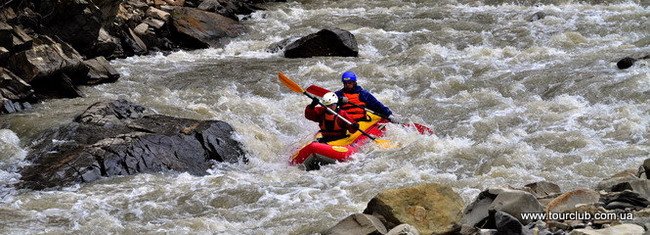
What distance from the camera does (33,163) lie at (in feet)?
Result: 27.6

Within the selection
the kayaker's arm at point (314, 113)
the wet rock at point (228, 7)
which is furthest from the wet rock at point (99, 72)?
the wet rock at point (228, 7)

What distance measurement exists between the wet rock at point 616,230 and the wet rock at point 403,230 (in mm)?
982

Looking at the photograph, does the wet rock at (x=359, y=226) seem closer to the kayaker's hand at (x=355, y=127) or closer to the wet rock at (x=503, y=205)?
the wet rock at (x=503, y=205)

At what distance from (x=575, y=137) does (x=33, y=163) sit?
606 cm

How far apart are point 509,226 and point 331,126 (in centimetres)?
515

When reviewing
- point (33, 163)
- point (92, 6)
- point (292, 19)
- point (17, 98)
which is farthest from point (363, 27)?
point (33, 163)

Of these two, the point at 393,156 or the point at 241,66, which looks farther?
the point at 241,66

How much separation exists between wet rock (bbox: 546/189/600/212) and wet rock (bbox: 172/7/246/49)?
39.1 ft

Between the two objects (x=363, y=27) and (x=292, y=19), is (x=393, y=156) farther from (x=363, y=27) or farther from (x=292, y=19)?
(x=292, y=19)

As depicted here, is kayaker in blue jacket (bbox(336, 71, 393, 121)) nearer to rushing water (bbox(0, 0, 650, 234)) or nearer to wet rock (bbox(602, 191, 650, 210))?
rushing water (bbox(0, 0, 650, 234))

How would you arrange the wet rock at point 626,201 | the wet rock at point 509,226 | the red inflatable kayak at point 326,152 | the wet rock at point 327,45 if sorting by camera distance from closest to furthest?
the wet rock at point 509,226 → the wet rock at point 626,201 → the red inflatable kayak at point 326,152 → the wet rock at point 327,45

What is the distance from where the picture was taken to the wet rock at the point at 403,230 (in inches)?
189

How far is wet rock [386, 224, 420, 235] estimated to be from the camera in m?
4.79

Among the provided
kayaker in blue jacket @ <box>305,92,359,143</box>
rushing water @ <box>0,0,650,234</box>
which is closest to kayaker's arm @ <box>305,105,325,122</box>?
kayaker in blue jacket @ <box>305,92,359,143</box>
